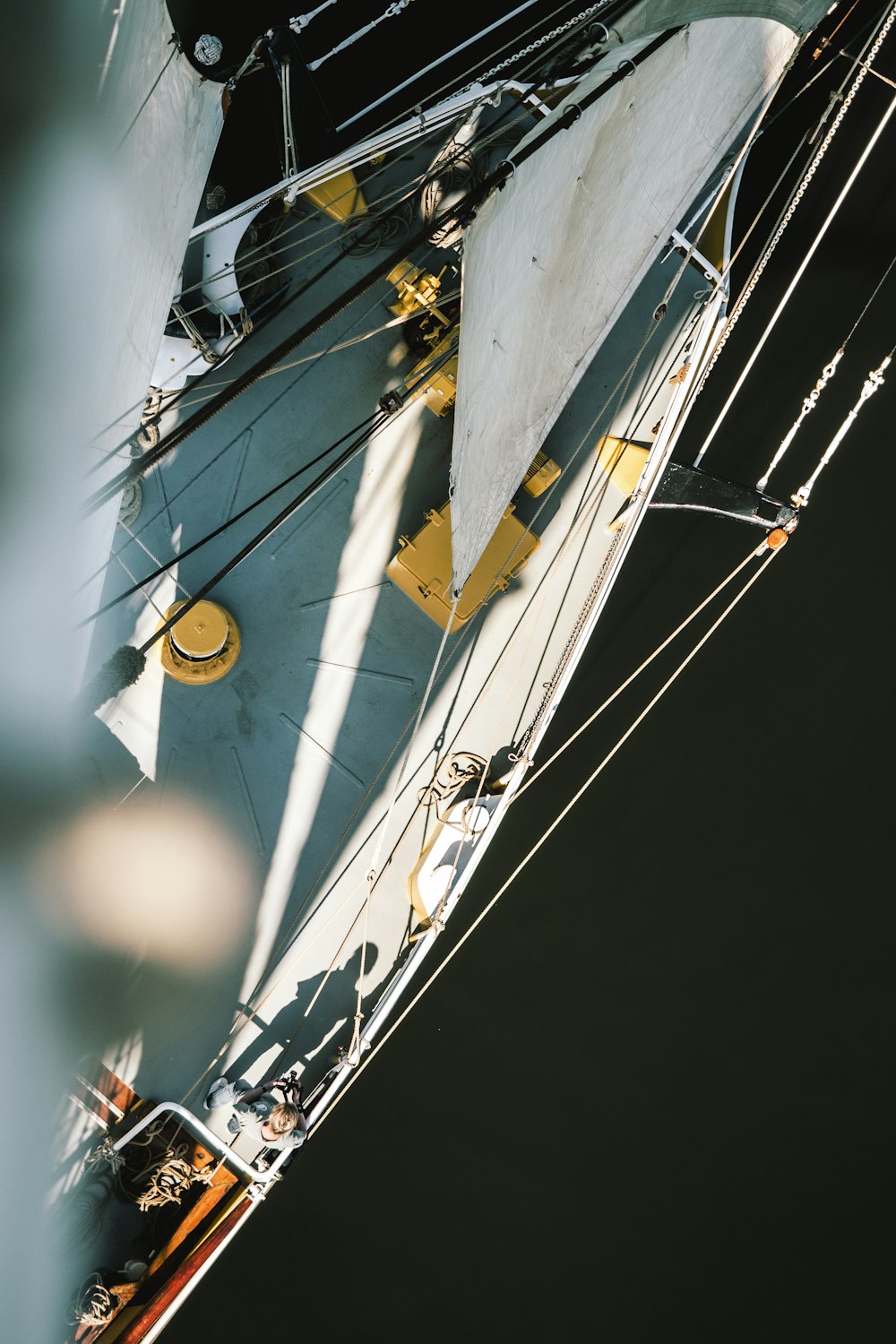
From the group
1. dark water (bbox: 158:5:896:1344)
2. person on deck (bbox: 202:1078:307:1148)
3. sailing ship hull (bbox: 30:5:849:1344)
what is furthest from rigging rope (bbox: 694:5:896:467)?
person on deck (bbox: 202:1078:307:1148)

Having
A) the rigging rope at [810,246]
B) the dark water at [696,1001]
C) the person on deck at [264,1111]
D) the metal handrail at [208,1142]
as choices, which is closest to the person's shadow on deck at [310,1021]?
the person on deck at [264,1111]

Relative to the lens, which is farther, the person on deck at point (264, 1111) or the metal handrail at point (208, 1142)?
the metal handrail at point (208, 1142)

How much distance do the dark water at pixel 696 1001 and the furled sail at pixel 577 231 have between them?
347 centimetres

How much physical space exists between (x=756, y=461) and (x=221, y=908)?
21.5 feet

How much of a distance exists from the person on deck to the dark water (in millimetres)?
2596

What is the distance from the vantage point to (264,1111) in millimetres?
5965

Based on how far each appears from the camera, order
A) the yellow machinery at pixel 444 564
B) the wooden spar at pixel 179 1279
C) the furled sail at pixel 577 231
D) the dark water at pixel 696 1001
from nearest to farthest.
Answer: the furled sail at pixel 577 231, the wooden spar at pixel 179 1279, the yellow machinery at pixel 444 564, the dark water at pixel 696 1001

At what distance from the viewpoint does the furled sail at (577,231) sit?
5.12m

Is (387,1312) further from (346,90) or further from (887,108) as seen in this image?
(887,108)

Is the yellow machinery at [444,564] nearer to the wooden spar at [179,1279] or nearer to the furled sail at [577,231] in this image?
the furled sail at [577,231]

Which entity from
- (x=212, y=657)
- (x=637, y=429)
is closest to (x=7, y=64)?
(x=212, y=657)

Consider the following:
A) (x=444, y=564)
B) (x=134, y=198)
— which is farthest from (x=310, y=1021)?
(x=134, y=198)

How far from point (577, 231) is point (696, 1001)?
709 cm

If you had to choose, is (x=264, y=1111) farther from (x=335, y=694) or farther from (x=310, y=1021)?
(x=335, y=694)
